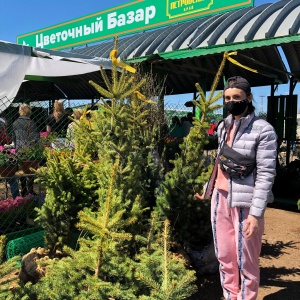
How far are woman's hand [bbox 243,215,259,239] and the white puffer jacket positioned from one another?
0.04 metres

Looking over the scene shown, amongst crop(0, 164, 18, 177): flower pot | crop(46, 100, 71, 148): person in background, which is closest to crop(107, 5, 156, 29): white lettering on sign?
crop(46, 100, 71, 148): person in background

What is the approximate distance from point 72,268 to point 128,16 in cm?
992

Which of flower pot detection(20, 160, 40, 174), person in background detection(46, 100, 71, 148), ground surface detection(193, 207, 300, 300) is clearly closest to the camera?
ground surface detection(193, 207, 300, 300)

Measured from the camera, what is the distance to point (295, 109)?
8695mm

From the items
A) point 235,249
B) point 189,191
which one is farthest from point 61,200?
point 235,249

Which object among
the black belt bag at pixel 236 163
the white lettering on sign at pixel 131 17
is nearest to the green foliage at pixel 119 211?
the black belt bag at pixel 236 163

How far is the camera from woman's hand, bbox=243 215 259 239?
2.14m

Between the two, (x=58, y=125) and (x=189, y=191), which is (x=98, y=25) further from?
(x=189, y=191)

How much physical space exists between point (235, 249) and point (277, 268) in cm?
138

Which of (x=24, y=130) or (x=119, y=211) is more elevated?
(x=24, y=130)

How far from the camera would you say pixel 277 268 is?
11.5ft

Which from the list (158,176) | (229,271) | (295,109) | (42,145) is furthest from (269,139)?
(295,109)

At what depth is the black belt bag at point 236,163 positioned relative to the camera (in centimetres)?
223

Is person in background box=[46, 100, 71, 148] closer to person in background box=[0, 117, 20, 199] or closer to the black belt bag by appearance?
person in background box=[0, 117, 20, 199]
